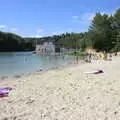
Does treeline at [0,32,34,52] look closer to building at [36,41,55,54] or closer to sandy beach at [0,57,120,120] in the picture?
building at [36,41,55,54]

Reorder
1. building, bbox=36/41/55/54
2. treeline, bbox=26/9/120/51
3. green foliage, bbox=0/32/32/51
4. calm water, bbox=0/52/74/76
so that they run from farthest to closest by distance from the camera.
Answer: green foliage, bbox=0/32/32/51, building, bbox=36/41/55/54, treeline, bbox=26/9/120/51, calm water, bbox=0/52/74/76

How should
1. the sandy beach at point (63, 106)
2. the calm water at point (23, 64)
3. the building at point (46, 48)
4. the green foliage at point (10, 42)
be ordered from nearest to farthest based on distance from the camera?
the sandy beach at point (63, 106), the calm water at point (23, 64), the building at point (46, 48), the green foliage at point (10, 42)

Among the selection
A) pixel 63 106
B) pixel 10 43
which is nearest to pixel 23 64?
pixel 63 106

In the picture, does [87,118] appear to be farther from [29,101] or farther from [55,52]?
[55,52]

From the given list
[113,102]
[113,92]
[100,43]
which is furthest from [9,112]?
[100,43]

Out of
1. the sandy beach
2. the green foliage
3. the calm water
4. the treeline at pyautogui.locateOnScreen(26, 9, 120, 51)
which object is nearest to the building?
the green foliage

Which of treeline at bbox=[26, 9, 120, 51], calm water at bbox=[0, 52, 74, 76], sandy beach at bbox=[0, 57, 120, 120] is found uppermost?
treeline at bbox=[26, 9, 120, 51]

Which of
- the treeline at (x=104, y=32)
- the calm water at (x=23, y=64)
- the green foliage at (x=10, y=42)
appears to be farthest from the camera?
the green foliage at (x=10, y=42)

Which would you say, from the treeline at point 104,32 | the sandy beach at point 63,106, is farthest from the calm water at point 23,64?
the sandy beach at point 63,106

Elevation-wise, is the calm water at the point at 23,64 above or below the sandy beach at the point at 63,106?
below

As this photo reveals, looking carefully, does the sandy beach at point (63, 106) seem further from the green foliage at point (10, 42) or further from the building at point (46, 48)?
the green foliage at point (10, 42)

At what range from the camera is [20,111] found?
29.7 feet

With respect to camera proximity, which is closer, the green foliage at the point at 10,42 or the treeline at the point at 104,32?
the treeline at the point at 104,32

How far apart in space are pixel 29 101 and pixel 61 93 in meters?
1.96
